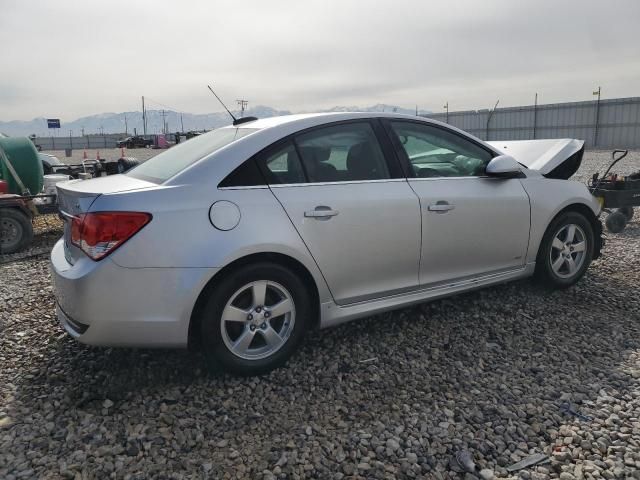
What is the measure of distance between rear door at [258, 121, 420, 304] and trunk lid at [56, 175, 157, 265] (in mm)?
811

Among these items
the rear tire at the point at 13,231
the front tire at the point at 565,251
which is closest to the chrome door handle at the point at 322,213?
the front tire at the point at 565,251

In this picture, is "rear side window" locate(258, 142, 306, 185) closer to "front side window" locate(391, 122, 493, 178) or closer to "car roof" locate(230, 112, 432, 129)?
"car roof" locate(230, 112, 432, 129)

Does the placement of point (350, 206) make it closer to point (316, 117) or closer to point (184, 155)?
point (316, 117)

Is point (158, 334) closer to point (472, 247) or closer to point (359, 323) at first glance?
point (359, 323)

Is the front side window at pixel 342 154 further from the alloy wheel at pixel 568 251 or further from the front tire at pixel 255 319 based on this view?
the alloy wheel at pixel 568 251

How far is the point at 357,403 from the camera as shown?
111 inches

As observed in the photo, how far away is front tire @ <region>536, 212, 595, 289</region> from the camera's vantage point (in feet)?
13.8

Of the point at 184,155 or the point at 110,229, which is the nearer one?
the point at 110,229

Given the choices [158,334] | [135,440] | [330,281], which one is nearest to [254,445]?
[135,440]

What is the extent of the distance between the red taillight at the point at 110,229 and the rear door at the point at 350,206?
809 mm

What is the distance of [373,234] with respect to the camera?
10.8ft

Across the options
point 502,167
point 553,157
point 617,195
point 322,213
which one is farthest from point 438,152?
point 617,195

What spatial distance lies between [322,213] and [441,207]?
0.94 meters

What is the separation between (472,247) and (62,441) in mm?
2852
